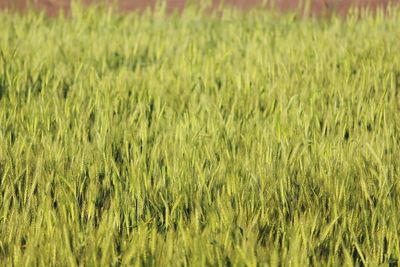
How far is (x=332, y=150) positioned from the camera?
2201 mm

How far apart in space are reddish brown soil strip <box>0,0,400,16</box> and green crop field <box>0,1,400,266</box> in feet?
2.84

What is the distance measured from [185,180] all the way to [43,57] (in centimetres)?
155

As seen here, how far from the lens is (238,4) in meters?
4.86

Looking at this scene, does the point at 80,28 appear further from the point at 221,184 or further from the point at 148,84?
the point at 221,184

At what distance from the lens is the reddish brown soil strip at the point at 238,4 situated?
4.74m

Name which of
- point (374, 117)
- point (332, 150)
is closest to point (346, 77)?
point (374, 117)

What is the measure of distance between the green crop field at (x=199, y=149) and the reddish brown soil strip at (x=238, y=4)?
0.87 meters

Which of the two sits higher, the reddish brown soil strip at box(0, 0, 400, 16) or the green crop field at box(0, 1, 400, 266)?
the reddish brown soil strip at box(0, 0, 400, 16)

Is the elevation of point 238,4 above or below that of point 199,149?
above

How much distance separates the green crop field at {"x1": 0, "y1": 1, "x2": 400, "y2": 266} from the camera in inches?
64.0

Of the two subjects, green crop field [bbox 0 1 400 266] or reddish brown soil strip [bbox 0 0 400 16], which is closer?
green crop field [bbox 0 1 400 266]

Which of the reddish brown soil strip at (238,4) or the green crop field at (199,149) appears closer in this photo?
the green crop field at (199,149)

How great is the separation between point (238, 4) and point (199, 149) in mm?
2814

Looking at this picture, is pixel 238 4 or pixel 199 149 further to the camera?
pixel 238 4
